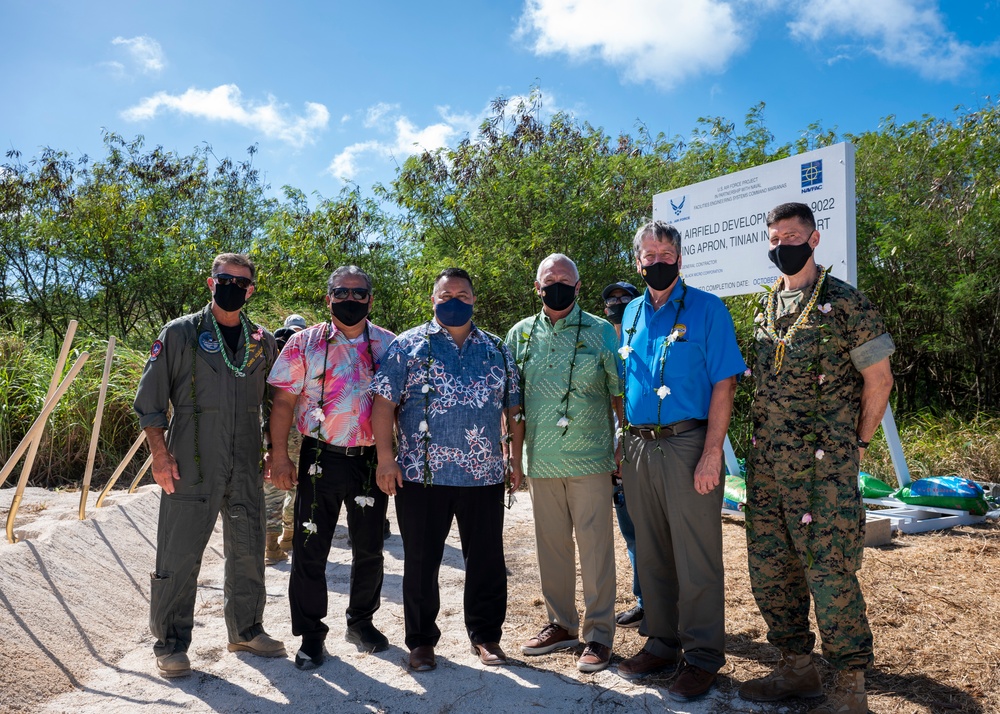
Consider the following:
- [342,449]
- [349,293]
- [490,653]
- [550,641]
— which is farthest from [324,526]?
[550,641]

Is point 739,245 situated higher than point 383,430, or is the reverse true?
point 739,245

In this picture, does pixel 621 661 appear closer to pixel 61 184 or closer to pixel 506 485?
pixel 506 485

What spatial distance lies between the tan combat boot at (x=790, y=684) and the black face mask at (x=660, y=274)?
66.3 inches

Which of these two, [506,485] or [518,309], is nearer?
[506,485]

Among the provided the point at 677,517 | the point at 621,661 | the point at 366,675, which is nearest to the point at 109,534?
the point at 366,675

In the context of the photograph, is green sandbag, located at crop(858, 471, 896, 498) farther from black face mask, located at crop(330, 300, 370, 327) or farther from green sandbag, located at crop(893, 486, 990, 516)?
black face mask, located at crop(330, 300, 370, 327)

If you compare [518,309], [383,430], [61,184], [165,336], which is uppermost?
[61,184]

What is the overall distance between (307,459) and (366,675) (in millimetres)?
1051

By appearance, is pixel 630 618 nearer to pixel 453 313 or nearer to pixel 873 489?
pixel 453 313

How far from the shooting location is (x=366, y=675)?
3.46 metres

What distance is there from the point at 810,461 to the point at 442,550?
1.70 metres

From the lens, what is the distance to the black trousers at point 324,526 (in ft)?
11.7

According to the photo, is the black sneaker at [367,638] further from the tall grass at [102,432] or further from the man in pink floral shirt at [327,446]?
the tall grass at [102,432]

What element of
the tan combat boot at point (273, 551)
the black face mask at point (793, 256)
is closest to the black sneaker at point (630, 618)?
the black face mask at point (793, 256)
